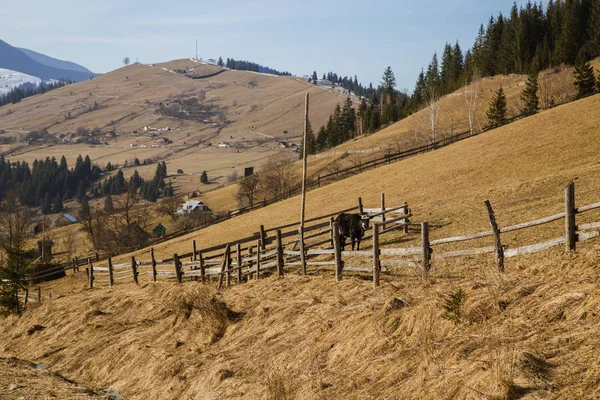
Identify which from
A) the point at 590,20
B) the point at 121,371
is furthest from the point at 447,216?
the point at 590,20

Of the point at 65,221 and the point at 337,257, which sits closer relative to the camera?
the point at 337,257

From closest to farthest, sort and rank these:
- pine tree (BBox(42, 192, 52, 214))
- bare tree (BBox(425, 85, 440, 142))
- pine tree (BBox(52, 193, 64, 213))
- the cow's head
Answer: the cow's head → bare tree (BBox(425, 85, 440, 142)) → pine tree (BBox(52, 193, 64, 213)) → pine tree (BBox(42, 192, 52, 214))

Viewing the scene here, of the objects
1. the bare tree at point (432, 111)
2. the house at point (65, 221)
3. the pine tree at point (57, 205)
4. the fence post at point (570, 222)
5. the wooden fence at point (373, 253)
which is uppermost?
the bare tree at point (432, 111)

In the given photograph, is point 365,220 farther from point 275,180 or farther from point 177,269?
point 275,180

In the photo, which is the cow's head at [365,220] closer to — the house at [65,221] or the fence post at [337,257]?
the fence post at [337,257]

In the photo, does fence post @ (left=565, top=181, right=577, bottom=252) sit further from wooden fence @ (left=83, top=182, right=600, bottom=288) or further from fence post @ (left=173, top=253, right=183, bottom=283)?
fence post @ (left=173, top=253, right=183, bottom=283)

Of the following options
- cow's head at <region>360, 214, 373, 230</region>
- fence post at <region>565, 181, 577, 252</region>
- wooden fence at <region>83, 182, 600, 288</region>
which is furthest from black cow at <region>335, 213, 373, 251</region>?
fence post at <region>565, 181, 577, 252</region>

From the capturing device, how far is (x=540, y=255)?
13.7 m

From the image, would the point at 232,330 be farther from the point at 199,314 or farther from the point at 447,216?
the point at 447,216

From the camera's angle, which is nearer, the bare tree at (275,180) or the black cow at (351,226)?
the black cow at (351,226)

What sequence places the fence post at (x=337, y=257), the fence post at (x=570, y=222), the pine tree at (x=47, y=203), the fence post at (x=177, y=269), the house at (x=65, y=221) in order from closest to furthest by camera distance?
1. the fence post at (x=570, y=222)
2. the fence post at (x=337, y=257)
3. the fence post at (x=177, y=269)
4. the house at (x=65, y=221)
5. the pine tree at (x=47, y=203)

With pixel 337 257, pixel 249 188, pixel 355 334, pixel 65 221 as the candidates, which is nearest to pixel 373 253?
pixel 337 257

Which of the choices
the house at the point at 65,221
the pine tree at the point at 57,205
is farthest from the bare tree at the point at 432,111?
the pine tree at the point at 57,205

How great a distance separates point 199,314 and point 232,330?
1.35 meters
